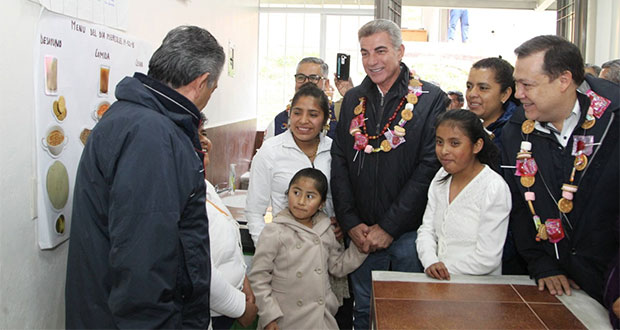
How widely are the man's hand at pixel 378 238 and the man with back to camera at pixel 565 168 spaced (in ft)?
1.80

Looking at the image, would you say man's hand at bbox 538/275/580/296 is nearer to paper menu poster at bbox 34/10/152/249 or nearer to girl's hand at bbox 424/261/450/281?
girl's hand at bbox 424/261/450/281

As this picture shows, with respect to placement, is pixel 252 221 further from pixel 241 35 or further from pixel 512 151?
pixel 241 35

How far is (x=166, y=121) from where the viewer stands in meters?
1.23

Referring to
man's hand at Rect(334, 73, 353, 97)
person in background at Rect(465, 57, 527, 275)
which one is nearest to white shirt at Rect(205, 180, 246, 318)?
person in background at Rect(465, 57, 527, 275)

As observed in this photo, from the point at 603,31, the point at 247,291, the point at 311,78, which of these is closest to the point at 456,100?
the point at 603,31

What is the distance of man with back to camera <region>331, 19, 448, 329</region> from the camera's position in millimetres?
2184

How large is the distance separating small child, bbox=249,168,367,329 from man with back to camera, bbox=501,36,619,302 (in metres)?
0.80

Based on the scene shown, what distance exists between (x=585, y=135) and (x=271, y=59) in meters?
3.80

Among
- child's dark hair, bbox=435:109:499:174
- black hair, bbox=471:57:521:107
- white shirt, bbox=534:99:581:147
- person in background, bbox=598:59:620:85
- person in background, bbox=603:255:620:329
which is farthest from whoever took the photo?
person in background, bbox=598:59:620:85

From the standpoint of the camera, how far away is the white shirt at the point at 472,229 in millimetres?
1836

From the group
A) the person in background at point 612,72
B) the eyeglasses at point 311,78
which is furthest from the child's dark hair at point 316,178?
the person in background at point 612,72

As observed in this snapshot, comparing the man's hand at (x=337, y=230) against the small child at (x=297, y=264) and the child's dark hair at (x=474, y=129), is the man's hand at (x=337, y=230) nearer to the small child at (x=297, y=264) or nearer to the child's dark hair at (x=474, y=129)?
the small child at (x=297, y=264)

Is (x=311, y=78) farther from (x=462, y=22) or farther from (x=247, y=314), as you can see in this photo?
(x=462, y=22)

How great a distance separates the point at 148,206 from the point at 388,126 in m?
1.33
